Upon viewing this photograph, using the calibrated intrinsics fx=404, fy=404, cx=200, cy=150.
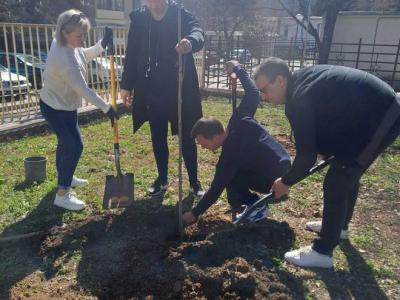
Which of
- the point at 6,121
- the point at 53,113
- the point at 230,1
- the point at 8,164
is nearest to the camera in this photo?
the point at 53,113

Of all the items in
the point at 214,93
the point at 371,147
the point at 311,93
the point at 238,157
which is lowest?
the point at 214,93

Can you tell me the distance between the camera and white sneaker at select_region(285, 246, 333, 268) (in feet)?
9.38

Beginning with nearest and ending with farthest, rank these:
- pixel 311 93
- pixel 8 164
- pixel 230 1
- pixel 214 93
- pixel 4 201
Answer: pixel 311 93 → pixel 4 201 → pixel 8 164 → pixel 214 93 → pixel 230 1

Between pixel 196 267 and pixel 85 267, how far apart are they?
32.0 inches

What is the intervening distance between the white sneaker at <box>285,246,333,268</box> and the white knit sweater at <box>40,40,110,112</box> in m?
1.91

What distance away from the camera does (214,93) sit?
11555 mm

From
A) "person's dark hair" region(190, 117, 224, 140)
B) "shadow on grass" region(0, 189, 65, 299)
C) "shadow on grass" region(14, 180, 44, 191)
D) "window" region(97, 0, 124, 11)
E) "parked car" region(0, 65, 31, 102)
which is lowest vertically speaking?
"shadow on grass" region(14, 180, 44, 191)

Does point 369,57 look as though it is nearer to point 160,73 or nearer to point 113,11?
point 160,73

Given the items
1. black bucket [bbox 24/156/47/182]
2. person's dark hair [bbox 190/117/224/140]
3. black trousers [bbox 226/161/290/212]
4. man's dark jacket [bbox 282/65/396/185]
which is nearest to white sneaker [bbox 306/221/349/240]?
black trousers [bbox 226/161/290/212]

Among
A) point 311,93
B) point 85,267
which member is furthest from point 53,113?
point 311,93

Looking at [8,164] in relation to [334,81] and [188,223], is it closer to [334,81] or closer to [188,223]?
[188,223]

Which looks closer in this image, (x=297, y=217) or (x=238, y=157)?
(x=238, y=157)

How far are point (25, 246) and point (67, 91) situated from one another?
4.37 feet

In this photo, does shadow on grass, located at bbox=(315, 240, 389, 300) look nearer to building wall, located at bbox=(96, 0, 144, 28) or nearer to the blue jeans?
the blue jeans
